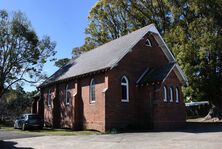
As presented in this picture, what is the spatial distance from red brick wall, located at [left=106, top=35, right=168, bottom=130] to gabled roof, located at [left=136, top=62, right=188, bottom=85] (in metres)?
0.51

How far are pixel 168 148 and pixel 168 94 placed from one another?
13784 mm

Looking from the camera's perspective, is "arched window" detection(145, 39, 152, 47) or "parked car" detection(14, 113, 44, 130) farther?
"parked car" detection(14, 113, 44, 130)

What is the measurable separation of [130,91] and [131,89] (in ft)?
0.71

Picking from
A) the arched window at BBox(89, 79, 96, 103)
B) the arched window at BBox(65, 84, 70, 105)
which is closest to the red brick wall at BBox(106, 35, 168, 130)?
the arched window at BBox(89, 79, 96, 103)

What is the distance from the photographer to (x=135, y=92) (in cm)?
3081

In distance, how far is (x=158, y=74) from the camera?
29719 millimetres

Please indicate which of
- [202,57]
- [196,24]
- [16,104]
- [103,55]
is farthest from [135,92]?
[16,104]

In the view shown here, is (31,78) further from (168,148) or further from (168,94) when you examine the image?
(168,148)

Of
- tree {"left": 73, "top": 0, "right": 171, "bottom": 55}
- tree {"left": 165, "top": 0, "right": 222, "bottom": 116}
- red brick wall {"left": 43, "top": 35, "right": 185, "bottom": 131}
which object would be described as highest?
tree {"left": 73, "top": 0, "right": 171, "bottom": 55}

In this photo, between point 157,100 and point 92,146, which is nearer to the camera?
point 92,146

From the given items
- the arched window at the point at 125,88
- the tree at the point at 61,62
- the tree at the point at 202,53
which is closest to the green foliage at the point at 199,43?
the tree at the point at 202,53

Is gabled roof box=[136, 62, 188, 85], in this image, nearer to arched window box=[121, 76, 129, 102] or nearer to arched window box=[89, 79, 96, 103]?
arched window box=[121, 76, 129, 102]

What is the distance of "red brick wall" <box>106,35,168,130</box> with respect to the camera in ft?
95.3

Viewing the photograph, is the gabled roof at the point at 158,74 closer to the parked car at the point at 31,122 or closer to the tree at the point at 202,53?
the tree at the point at 202,53
